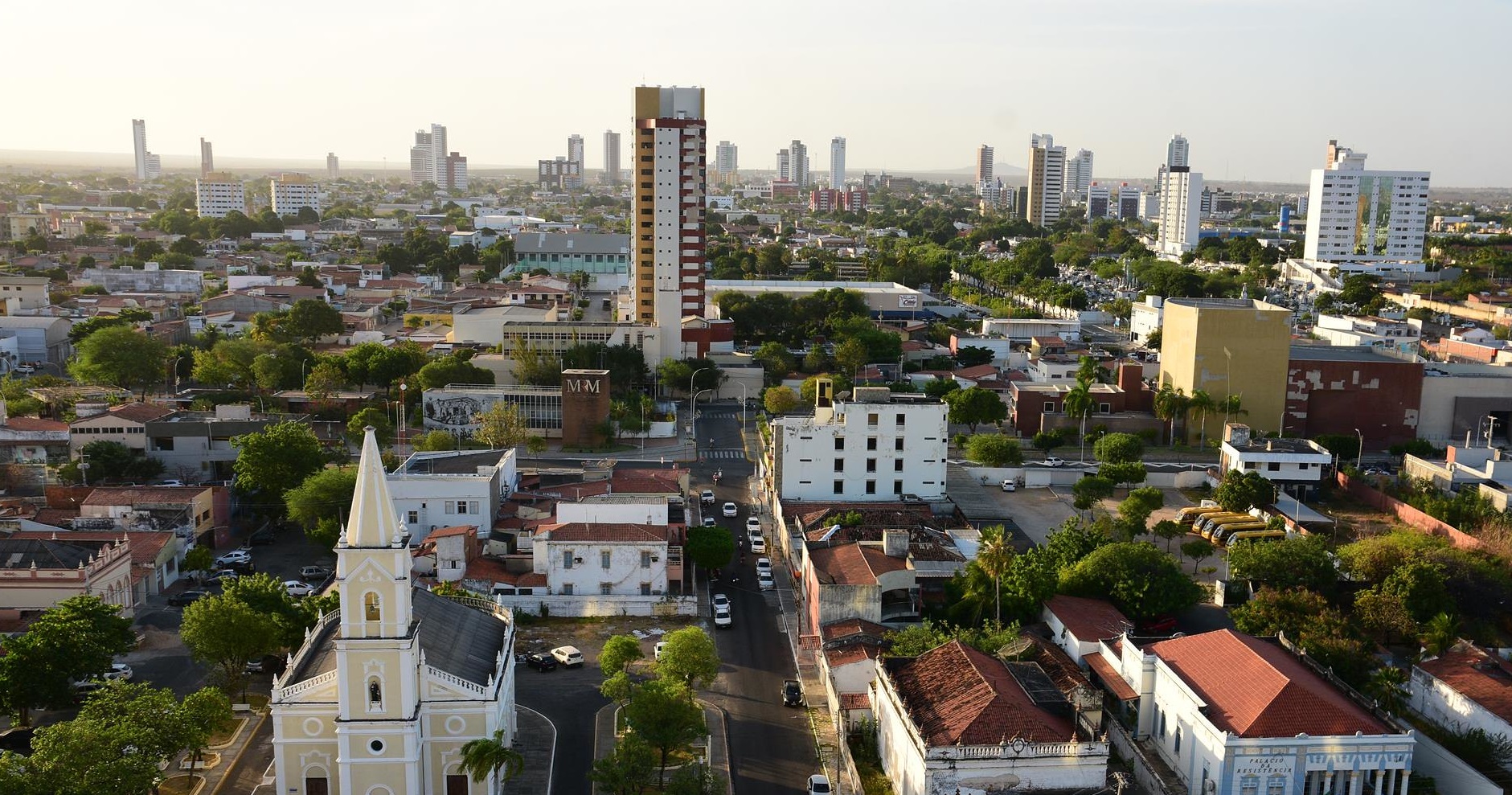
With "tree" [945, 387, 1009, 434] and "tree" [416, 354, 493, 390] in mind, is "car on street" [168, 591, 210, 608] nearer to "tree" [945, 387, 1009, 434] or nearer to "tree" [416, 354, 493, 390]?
"tree" [416, 354, 493, 390]

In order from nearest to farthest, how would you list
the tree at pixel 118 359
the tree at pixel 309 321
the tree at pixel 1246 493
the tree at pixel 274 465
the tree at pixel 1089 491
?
the tree at pixel 274 465
the tree at pixel 1246 493
the tree at pixel 1089 491
the tree at pixel 118 359
the tree at pixel 309 321

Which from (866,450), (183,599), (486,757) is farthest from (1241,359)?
(183,599)

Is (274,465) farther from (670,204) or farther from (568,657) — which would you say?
(670,204)

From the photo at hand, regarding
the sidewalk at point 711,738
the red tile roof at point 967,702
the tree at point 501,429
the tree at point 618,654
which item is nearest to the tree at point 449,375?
the tree at point 501,429

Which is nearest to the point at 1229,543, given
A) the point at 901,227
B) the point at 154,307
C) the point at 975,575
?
the point at 975,575

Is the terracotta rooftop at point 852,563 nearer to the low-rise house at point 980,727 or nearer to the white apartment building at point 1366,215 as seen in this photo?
the low-rise house at point 980,727

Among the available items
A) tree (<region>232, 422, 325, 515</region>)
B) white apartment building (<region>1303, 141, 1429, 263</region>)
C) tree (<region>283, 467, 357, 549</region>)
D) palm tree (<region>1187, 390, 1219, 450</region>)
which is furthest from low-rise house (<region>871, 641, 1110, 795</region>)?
white apartment building (<region>1303, 141, 1429, 263</region>)
